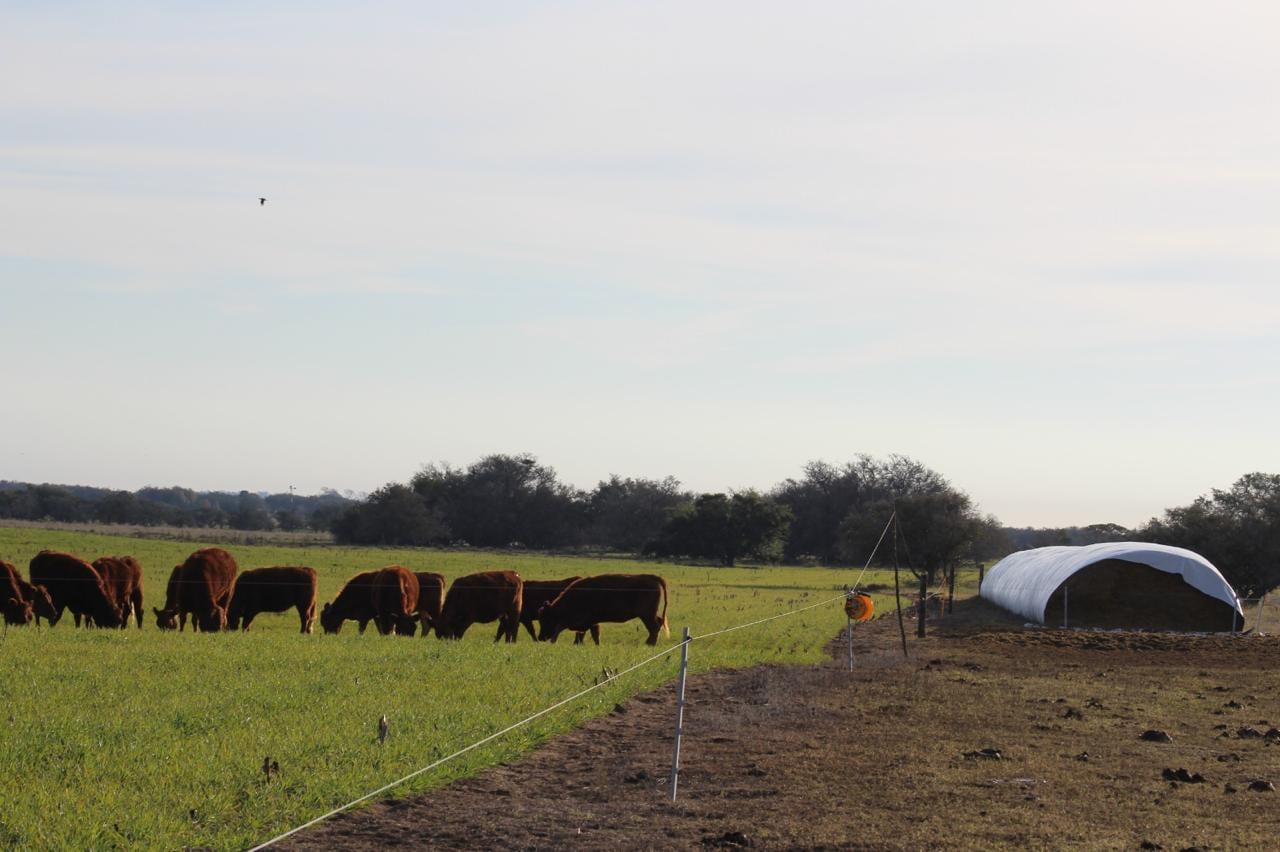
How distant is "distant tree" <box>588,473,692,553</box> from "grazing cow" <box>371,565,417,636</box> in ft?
239

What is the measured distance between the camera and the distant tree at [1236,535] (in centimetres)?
4856

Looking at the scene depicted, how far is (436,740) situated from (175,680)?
209 inches

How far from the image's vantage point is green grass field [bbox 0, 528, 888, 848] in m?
9.06

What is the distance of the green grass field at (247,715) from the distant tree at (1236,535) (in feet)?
91.3

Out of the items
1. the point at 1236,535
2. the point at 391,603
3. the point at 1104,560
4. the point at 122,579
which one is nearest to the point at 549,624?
the point at 391,603

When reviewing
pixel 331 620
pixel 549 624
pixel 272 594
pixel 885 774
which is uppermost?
pixel 272 594

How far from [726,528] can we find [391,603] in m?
57.7

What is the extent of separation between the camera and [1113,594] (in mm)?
33875

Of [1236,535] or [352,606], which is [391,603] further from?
[1236,535]

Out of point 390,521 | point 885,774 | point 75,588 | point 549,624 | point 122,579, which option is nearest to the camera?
point 885,774

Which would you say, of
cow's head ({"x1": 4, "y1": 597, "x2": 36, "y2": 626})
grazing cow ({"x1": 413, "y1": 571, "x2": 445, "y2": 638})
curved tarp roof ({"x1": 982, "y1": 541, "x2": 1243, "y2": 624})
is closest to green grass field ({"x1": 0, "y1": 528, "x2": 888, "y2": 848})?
cow's head ({"x1": 4, "y1": 597, "x2": 36, "y2": 626})

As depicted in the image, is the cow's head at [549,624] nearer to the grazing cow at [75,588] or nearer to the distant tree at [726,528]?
the grazing cow at [75,588]

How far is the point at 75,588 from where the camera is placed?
26.8 meters

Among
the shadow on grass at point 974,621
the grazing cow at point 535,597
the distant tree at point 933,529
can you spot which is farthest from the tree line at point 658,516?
the grazing cow at point 535,597
